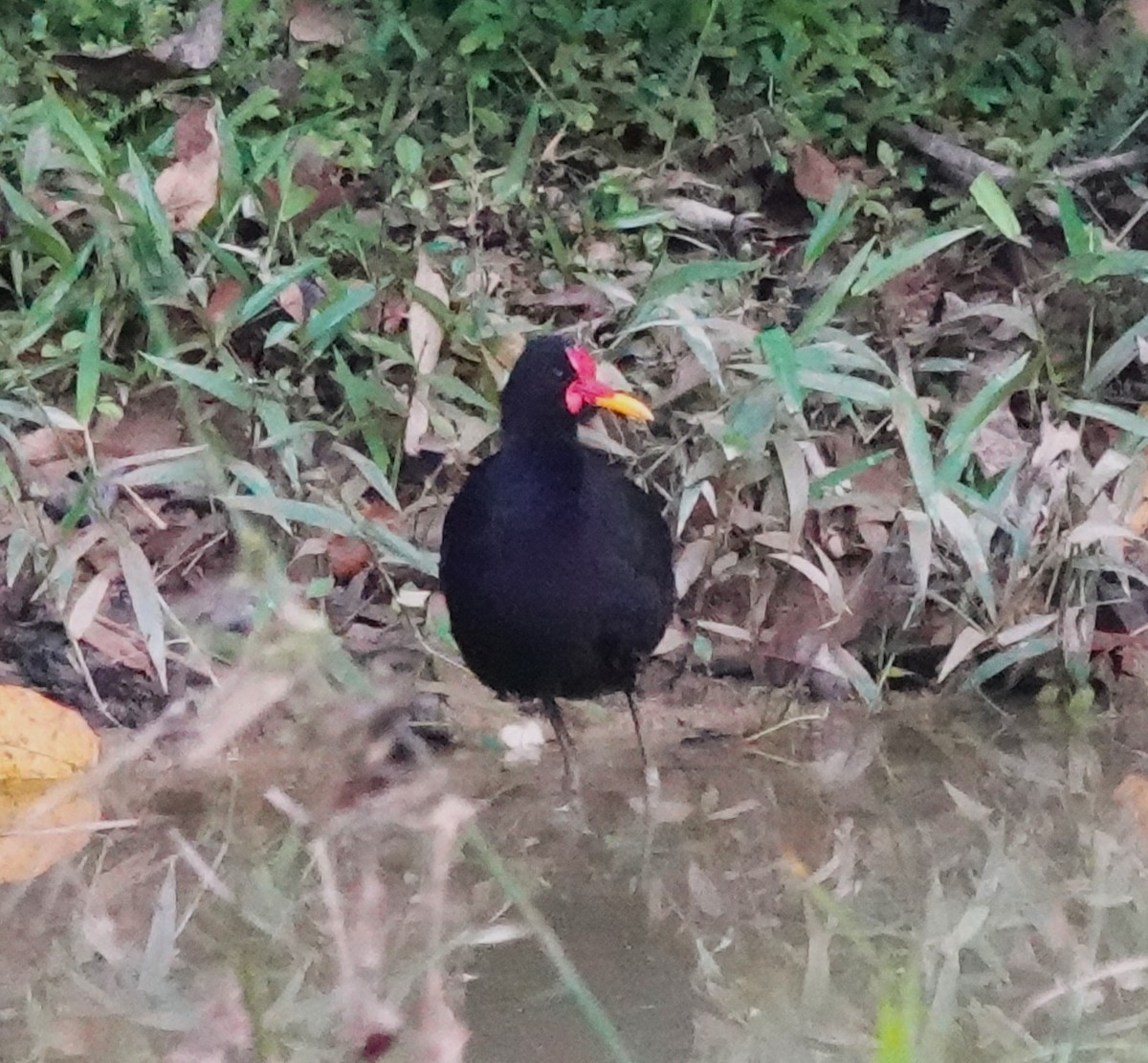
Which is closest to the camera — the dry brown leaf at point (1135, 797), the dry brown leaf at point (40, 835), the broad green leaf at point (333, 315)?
the dry brown leaf at point (40, 835)

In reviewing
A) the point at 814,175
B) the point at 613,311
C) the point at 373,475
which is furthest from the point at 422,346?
the point at 814,175

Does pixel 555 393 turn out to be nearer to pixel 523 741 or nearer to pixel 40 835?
pixel 523 741

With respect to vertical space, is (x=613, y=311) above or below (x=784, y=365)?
below

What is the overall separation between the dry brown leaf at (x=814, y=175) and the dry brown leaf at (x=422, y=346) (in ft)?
2.61

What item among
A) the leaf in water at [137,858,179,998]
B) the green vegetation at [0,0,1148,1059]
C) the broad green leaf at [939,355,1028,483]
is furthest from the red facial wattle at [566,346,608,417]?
the leaf in water at [137,858,179,998]

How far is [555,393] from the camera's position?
2455 millimetres

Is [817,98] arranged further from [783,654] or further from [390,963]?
[390,963]

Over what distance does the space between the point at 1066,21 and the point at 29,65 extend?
2117mm

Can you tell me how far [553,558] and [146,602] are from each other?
2.09 feet

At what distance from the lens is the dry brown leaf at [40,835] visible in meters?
1.92

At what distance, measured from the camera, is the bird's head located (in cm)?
245

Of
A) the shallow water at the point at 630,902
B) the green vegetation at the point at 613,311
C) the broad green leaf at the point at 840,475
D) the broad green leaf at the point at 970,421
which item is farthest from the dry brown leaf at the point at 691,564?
the broad green leaf at the point at 970,421

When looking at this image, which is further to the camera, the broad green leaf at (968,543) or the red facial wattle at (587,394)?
the broad green leaf at (968,543)

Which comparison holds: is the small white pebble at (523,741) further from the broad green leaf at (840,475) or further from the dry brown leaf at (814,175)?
the dry brown leaf at (814,175)
